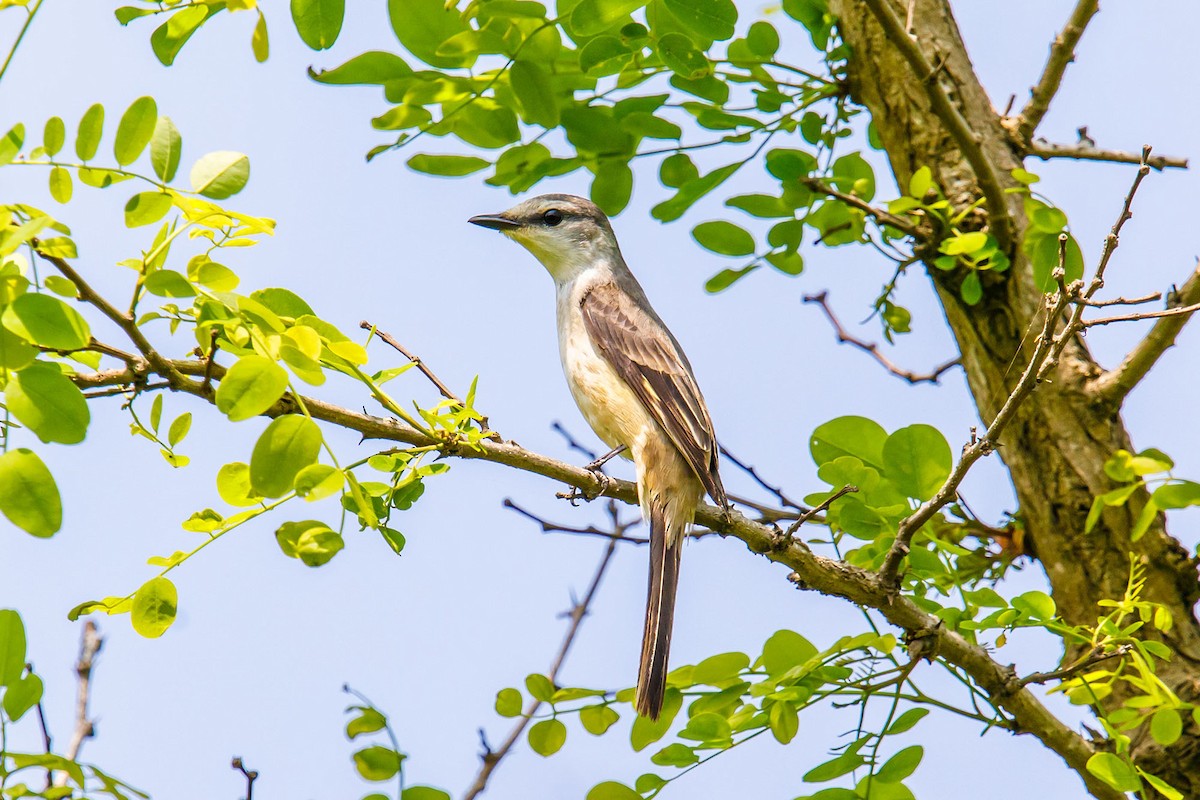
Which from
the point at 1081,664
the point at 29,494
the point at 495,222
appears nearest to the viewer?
the point at 29,494

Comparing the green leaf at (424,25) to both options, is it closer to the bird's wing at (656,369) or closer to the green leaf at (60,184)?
the green leaf at (60,184)

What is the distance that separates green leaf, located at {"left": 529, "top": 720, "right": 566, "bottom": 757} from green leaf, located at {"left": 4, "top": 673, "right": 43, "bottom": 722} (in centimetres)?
157

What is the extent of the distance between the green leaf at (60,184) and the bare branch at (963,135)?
9.70 feet

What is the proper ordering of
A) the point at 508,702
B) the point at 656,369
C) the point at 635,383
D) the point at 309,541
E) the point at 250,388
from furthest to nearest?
the point at 656,369, the point at 635,383, the point at 508,702, the point at 309,541, the point at 250,388

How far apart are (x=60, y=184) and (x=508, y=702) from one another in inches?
78.8

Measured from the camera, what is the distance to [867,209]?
4.53 metres

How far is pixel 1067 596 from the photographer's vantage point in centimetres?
453

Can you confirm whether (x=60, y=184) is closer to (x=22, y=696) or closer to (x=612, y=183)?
(x=22, y=696)

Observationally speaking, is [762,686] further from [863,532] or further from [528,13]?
[528,13]

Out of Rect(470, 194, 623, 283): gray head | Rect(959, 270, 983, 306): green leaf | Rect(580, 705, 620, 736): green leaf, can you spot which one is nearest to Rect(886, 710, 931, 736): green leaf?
Rect(580, 705, 620, 736): green leaf

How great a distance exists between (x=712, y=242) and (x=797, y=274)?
413 millimetres

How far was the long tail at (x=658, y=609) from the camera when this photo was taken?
12.4ft

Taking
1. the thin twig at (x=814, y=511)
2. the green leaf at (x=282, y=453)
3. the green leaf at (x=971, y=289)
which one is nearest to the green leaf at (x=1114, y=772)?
the thin twig at (x=814, y=511)

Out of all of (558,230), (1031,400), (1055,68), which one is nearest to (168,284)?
(1031,400)
